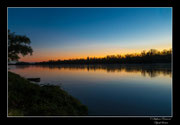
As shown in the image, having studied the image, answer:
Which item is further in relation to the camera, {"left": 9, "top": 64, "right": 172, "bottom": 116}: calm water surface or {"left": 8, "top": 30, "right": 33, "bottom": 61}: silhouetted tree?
{"left": 8, "top": 30, "right": 33, "bottom": 61}: silhouetted tree

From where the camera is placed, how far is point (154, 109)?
9156mm

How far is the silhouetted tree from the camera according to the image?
40.8 ft

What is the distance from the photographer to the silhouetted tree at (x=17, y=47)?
12.4 metres

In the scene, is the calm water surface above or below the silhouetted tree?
below

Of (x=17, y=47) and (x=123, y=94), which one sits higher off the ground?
(x=17, y=47)

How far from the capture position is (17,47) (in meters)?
12.6

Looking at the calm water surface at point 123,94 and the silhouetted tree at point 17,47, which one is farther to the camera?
the silhouetted tree at point 17,47

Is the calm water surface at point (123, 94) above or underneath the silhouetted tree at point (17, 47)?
underneath
